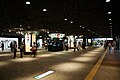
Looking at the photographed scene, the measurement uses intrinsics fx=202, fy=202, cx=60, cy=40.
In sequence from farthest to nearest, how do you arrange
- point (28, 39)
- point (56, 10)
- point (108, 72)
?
1. point (28, 39)
2. point (56, 10)
3. point (108, 72)

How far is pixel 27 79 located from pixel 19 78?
1.38 ft

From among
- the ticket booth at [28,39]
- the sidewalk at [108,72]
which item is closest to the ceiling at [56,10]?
the ticket booth at [28,39]

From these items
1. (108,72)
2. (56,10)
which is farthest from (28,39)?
(108,72)

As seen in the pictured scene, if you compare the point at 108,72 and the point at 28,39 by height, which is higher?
the point at 28,39

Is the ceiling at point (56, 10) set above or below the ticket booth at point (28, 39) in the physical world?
above

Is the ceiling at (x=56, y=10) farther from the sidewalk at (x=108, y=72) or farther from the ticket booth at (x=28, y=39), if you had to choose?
the sidewalk at (x=108, y=72)

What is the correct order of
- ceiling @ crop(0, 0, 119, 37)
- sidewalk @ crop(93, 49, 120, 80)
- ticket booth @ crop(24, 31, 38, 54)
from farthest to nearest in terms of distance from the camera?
ticket booth @ crop(24, 31, 38, 54), ceiling @ crop(0, 0, 119, 37), sidewalk @ crop(93, 49, 120, 80)

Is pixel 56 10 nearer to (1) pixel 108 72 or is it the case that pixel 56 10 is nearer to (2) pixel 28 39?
(1) pixel 108 72

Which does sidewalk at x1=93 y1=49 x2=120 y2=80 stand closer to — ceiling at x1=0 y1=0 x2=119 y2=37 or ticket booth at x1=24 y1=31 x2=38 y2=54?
ceiling at x1=0 y1=0 x2=119 y2=37

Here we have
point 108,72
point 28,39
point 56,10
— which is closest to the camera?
point 108,72

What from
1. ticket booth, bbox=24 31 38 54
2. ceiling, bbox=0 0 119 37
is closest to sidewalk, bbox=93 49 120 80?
ceiling, bbox=0 0 119 37

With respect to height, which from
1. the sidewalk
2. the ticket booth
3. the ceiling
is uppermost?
the ceiling

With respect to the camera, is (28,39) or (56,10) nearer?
(56,10)

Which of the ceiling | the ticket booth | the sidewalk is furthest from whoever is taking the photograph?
the ticket booth
